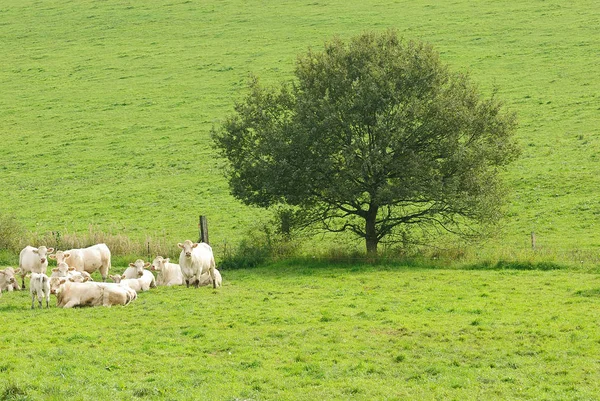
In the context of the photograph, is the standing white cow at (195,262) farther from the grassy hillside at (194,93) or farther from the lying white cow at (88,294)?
the grassy hillside at (194,93)

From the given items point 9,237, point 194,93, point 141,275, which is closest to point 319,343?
point 141,275

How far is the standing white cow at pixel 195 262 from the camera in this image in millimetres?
26031

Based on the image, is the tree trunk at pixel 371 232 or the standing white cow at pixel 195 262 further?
the tree trunk at pixel 371 232

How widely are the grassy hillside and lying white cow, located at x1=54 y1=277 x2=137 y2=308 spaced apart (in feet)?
46.4

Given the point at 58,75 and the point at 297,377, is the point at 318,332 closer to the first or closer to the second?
the point at 297,377

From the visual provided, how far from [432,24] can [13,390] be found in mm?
66980

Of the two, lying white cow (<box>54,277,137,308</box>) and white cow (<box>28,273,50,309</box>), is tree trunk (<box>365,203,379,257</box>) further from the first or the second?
white cow (<box>28,273,50,309</box>)

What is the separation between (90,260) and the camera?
28.5 m

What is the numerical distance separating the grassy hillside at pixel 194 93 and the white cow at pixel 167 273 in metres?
9.09

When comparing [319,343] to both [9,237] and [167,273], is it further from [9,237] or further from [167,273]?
[9,237]

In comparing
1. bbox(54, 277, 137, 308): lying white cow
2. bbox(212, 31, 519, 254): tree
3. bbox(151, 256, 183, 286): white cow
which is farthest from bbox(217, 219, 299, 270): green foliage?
bbox(54, 277, 137, 308): lying white cow

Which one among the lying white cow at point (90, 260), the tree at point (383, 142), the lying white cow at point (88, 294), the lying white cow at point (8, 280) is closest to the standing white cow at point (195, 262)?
the lying white cow at point (88, 294)

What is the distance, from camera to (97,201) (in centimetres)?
4712

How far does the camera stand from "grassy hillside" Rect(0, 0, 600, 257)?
143ft
